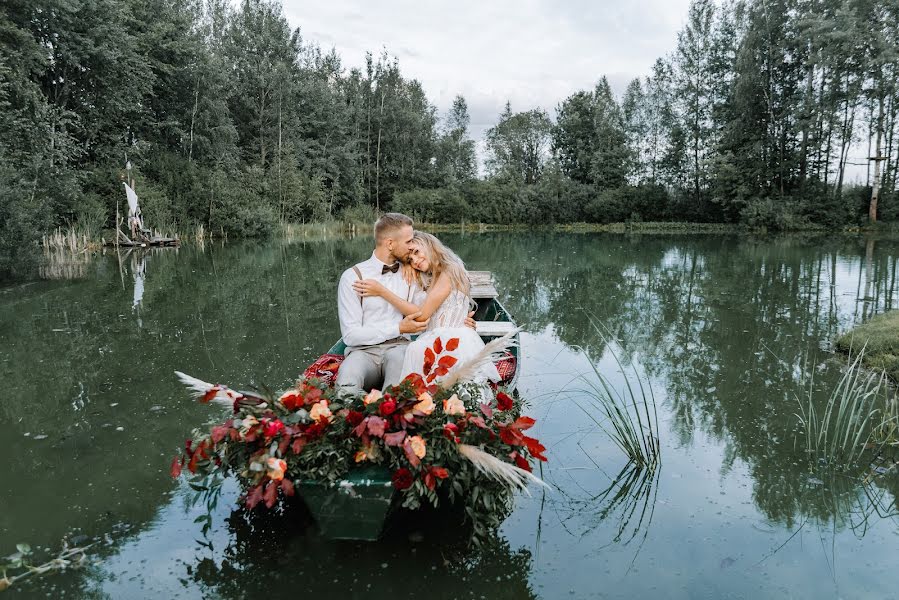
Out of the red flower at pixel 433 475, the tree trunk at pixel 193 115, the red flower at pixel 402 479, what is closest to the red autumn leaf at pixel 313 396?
the red flower at pixel 402 479

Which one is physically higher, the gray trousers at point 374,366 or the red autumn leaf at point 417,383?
the red autumn leaf at point 417,383

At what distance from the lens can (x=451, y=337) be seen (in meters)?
3.65

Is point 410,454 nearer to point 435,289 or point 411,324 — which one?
point 411,324

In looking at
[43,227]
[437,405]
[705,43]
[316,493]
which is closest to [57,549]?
[316,493]

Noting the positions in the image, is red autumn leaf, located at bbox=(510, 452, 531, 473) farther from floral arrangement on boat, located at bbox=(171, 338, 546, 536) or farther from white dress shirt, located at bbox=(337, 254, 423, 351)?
white dress shirt, located at bbox=(337, 254, 423, 351)

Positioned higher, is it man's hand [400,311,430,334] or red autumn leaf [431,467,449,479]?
man's hand [400,311,430,334]

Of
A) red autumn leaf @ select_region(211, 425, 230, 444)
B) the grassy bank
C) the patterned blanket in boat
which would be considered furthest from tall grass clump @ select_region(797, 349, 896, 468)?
red autumn leaf @ select_region(211, 425, 230, 444)

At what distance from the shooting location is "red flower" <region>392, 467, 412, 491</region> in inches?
102

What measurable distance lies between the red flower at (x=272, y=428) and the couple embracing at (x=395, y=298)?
1.26m

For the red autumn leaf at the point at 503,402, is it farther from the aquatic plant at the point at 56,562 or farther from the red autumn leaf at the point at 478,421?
the aquatic plant at the point at 56,562

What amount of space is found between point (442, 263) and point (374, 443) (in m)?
1.76

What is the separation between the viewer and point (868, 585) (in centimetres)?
289

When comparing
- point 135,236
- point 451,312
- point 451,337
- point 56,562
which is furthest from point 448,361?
point 135,236

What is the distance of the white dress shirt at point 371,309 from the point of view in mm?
4047
